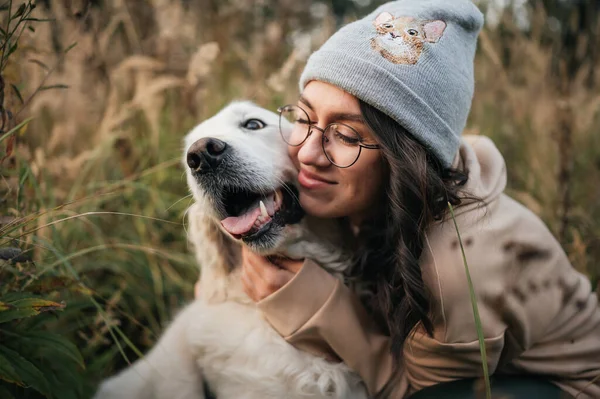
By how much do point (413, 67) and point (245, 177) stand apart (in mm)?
623

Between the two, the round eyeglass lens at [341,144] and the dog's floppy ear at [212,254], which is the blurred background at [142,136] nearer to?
the dog's floppy ear at [212,254]

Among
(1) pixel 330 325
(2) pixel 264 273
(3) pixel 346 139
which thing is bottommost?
(1) pixel 330 325

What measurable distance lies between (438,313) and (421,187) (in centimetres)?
39

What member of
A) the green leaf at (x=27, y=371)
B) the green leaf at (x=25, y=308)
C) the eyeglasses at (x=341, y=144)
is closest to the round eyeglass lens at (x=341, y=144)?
the eyeglasses at (x=341, y=144)

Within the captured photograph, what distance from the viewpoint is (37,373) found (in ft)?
4.55

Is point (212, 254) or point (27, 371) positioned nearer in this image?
point (27, 371)

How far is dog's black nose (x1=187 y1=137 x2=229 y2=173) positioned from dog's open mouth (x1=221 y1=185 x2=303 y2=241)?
0.11 metres

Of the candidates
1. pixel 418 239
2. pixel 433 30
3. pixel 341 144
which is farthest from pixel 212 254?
pixel 433 30

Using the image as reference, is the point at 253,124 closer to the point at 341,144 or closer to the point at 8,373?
the point at 341,144

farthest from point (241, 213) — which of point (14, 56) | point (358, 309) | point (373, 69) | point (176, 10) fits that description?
point (176, 10)

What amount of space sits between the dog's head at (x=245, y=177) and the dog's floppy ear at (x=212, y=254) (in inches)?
4.9

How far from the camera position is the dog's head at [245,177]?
162 cm

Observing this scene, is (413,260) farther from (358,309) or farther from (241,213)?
(241,213)

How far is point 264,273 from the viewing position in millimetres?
1723
